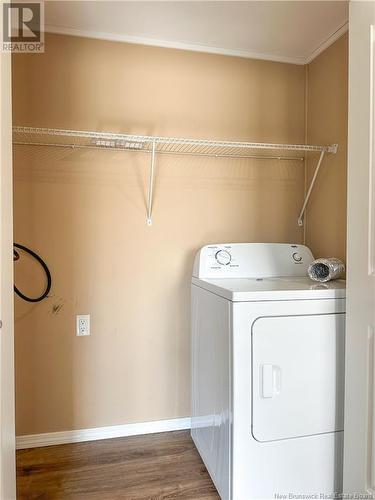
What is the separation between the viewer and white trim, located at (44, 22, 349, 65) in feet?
6.17

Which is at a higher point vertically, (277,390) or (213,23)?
(213,23)

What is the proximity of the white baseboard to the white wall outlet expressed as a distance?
580mm

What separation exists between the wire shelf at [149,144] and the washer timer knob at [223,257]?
0.63m

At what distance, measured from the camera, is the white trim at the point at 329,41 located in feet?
6.08

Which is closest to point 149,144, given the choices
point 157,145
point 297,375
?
point 157,145

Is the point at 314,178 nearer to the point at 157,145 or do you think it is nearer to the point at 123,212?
the point at 157,145

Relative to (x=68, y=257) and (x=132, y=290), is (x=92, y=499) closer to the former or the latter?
(x=132, y=290)

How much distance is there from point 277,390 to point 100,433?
120cm

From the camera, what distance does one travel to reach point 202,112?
6.88ft

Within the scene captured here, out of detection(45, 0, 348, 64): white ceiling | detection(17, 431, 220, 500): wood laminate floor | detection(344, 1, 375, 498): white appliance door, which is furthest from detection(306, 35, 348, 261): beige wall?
detection(17, 431, 220, 500): wood laminate floor

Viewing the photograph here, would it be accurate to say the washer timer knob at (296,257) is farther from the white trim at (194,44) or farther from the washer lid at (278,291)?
the white trim at (194,44)

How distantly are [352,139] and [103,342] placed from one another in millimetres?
1685

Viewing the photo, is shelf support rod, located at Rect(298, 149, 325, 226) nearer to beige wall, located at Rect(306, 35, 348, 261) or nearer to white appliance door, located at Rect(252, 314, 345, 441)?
beige wall, located at Rect(306, 35, 348, 261)

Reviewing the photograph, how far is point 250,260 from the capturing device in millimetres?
1942
